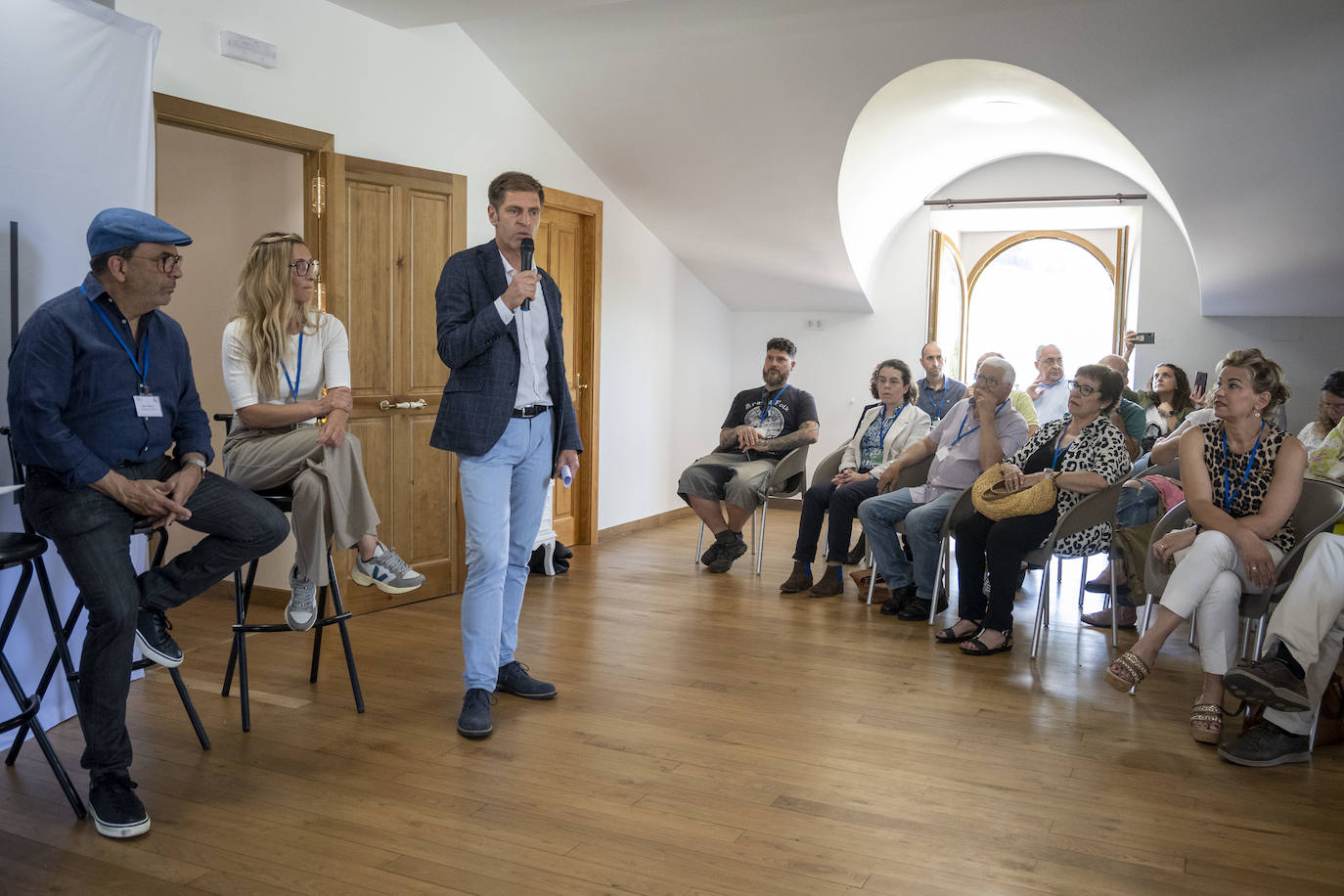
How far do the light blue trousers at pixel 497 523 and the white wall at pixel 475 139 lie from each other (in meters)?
2.06

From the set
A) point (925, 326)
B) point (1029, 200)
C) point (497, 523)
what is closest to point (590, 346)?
point (925, 326)

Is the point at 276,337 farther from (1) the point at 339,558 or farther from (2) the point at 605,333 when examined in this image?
(2) the point at 605,333

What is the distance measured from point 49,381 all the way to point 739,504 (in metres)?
3.82

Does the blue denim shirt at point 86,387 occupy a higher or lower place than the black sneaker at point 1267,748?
higher

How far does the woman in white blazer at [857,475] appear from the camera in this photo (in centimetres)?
534

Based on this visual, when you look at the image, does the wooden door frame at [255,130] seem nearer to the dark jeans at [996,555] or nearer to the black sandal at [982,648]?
the dark jeans at [996,555]

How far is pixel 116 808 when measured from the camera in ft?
8.13

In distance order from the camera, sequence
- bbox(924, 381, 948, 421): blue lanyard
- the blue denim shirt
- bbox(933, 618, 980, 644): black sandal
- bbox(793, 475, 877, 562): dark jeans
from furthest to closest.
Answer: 1. bbox(924, 381, 948, 421): blue lanyard
2. bbox(793, 475, 877, 562): dark jeans
3. bbox(933, 618, 980, 644): black sandal
4. the blue denim shirt

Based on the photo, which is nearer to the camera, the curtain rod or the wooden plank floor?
the wooden plank floor

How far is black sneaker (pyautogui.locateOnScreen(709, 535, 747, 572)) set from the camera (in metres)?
5.85

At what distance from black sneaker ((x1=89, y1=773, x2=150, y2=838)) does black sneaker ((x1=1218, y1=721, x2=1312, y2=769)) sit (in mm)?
3013

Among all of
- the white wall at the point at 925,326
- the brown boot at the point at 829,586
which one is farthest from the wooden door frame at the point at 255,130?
the white wall at the point at 925,326

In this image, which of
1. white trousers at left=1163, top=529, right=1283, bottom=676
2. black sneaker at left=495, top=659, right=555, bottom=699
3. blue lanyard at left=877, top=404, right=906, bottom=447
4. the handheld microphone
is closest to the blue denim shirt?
the handheld microphone

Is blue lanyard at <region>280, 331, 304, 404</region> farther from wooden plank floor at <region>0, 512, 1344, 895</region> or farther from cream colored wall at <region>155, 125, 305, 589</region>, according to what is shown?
cream colored wall at <region>155, 125, 305, 589</region>
